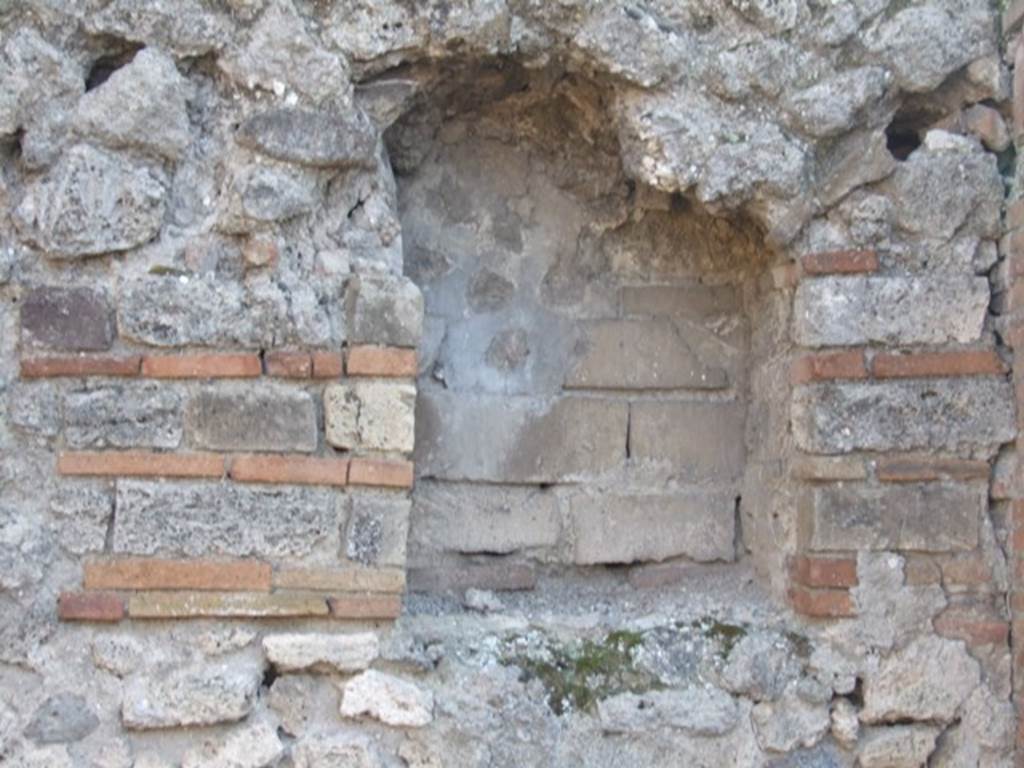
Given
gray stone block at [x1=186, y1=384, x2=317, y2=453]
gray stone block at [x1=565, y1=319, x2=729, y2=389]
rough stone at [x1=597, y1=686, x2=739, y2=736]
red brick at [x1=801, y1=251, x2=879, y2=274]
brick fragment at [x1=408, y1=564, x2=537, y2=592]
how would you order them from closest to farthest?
gray stone block at [x1=186, y1=384, x2=317, y2=453] → rough stone at [x1=597, y1=686, x2=739, y2=736] → red brick at [x1=801, y1=251, x2=879, y2=274] → brick fragment at [x1=408, y1=564, x2=537, y2=592] → gray stone block at [x1=565, y1=319, x2=729, y2=389]

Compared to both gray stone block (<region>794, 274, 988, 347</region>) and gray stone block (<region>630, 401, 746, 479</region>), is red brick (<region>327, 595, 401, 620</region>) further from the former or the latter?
gray stone block (<region>794, 274, 988, 347</region>)

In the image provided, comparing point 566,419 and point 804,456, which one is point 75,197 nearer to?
point 566,419

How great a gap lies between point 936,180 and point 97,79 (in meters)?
2.06

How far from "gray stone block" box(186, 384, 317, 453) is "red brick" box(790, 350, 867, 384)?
1.21 metres

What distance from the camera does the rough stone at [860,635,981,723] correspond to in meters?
2.95

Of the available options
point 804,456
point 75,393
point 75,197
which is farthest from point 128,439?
point 804,456

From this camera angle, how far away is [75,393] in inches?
109

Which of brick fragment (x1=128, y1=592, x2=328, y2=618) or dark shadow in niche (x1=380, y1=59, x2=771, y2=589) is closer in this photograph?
brick fragment (x1=128, y1=592, x2=328, y2=618)

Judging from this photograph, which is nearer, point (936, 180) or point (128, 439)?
point (128, 439)

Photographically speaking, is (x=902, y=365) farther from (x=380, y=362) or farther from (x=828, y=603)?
(x=380, y=362)

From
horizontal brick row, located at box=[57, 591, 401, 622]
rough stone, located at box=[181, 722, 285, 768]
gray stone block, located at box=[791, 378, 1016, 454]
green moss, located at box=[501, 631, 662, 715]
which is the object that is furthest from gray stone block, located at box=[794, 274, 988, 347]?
rough stone, located at box=[181, 722, 285, 768]

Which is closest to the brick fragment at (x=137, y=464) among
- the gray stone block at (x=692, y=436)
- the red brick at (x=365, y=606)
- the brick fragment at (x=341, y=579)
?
the brick fragment at (x=341, y=579)

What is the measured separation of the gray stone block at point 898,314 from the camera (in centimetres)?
301

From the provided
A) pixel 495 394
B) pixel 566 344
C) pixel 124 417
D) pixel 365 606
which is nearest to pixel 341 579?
pixel 365 606
